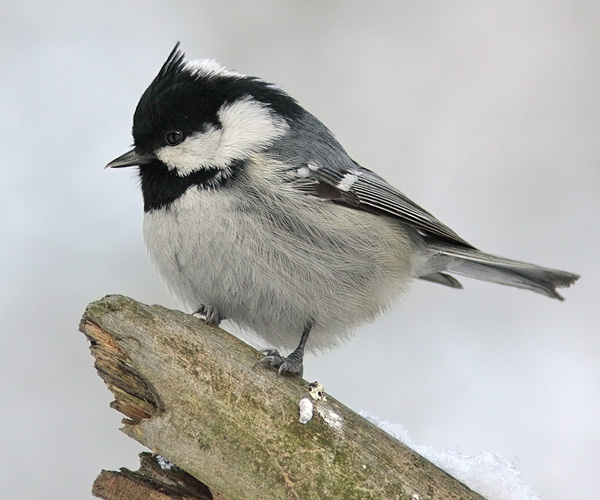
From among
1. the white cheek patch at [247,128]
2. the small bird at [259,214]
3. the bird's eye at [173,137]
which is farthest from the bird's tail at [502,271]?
the bird's eye at [173,137]

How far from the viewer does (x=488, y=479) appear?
6.44ft

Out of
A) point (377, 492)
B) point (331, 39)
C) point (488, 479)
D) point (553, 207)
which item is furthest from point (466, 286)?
point (377, 492)

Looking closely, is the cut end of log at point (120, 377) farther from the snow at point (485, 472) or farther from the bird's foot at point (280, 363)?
the snow at point (485, 472)

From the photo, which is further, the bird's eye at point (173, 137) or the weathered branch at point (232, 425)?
the bird's eye at point (173, 137)

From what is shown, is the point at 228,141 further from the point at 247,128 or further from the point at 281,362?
the point at 281,362

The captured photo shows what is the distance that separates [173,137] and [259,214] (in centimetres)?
38

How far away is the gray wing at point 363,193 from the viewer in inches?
95.1

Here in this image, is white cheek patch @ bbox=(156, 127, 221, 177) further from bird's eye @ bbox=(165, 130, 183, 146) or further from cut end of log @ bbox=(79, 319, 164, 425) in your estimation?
cut end of log @ bbox=(79, 319, 164, 425)

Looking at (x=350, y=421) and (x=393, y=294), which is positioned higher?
(x=393, y=294)

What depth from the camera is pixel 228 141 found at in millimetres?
2359

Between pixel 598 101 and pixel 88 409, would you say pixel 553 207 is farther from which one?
pixel 88 409

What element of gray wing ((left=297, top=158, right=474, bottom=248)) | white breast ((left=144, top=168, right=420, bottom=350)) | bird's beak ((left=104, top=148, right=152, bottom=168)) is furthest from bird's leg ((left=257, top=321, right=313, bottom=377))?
bird's beak ((left=104, top=148, right=152, bottom=168))

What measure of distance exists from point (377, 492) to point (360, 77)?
7.91ft

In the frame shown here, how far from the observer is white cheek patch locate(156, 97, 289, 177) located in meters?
2.32
